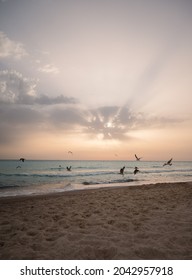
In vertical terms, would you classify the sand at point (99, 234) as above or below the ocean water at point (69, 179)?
above

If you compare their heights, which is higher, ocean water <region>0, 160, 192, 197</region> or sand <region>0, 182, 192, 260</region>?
sand <region>0, 182, 192, 260</region>

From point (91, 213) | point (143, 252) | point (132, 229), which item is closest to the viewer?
point (143, 252)

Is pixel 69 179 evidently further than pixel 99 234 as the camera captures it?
Yes

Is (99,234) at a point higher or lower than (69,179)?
higher

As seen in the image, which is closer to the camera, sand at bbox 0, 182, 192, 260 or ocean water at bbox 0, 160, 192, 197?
sand at bbox 0, 182, 192, 260

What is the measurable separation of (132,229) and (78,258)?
196 centimetres

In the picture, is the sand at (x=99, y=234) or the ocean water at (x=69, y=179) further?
the ocean water at (x=69, y=179)

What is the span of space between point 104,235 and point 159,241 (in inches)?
51.7
